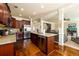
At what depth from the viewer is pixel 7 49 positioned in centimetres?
202

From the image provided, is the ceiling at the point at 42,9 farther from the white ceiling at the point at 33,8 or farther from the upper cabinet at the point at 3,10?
the upper cabinet at the point at 3,10

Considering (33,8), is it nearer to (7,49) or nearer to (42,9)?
(42,9)

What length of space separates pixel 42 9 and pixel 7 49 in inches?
46.1

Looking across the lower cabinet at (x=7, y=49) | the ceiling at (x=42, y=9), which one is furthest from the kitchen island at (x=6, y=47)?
the ceiling at (x=42, y=9)

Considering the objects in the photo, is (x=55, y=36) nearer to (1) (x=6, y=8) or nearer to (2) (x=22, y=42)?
(2) (x=22, y=42)

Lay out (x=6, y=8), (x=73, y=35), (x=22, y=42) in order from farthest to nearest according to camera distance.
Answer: (x=22, y=42), (x=6, y=8), (x=73, y=35)

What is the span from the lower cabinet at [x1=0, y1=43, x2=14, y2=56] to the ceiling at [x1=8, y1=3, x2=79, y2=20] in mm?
720

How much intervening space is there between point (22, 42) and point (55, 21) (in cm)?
110

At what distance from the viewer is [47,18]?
217 cm

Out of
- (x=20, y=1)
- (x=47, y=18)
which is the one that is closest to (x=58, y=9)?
(x=47, y=18)

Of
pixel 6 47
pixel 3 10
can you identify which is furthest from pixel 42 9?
pixel 6 47

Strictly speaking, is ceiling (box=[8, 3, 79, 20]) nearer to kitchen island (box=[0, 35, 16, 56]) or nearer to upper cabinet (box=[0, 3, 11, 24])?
upper cabinet (box=[0, 3, 11, 24])

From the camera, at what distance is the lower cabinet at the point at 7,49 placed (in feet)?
6.34

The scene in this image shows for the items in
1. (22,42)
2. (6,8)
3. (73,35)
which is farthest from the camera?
(22,42)
